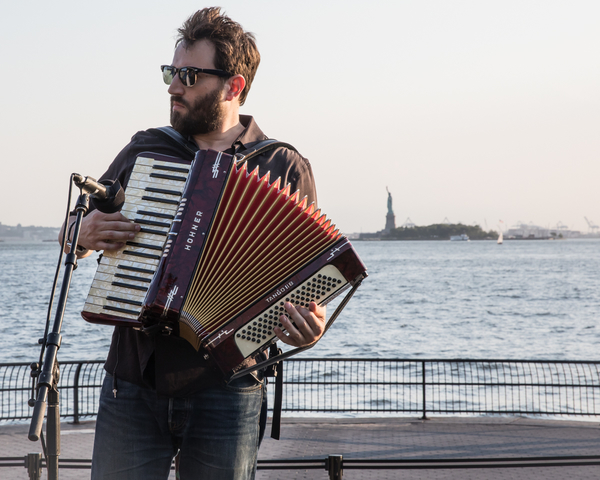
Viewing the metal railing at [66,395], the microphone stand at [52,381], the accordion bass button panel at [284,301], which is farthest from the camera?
the metal railing at [66,395]

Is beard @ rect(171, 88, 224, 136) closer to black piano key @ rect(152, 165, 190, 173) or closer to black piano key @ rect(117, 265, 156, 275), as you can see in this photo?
black piano key @ rect(152, 165, 190, 173)

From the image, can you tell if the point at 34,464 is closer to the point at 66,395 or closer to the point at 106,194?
the point at 106,194

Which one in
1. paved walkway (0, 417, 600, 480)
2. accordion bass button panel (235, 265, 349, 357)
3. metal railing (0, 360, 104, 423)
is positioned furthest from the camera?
metal railing (0, 360, 104, 423)

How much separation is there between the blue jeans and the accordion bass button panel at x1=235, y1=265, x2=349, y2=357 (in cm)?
23

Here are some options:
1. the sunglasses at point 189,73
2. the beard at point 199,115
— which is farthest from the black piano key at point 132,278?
the sunglasses at point 189,73

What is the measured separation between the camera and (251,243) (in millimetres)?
2887

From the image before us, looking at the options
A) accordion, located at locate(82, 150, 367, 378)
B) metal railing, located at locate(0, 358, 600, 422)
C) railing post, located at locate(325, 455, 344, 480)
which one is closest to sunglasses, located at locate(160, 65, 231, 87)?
accordion, located at locate(82, 150, 367, 378)

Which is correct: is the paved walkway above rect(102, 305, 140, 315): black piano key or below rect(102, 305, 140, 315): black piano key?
below

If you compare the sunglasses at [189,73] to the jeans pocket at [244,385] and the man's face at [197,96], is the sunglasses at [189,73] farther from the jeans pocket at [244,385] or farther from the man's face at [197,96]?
the jeans pocket at [244,385]

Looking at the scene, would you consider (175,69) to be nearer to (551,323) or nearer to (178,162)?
(178,162)

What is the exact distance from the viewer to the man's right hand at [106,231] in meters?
2.66

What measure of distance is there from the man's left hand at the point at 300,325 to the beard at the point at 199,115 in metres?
0.92

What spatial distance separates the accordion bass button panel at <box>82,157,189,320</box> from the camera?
2652 mm

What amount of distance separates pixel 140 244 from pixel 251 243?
48 centimetres
